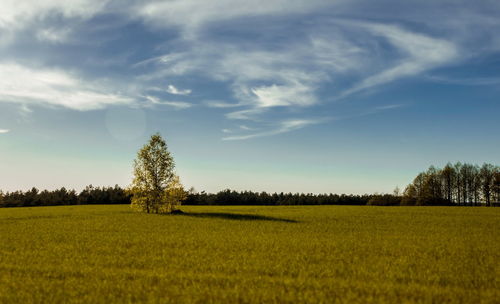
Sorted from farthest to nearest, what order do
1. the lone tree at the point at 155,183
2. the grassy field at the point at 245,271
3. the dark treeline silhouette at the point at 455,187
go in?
1. the dark treeline silhouette at the point at 455,187
2. the lone tree at the point at 155,183
3. the grassy field at the point at 245,271

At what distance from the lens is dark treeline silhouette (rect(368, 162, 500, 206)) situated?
106 metres

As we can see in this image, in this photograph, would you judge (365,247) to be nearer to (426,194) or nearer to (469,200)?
(426,194)

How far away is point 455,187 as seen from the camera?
12131 cm

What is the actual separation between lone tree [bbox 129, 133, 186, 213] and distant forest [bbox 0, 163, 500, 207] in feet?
179

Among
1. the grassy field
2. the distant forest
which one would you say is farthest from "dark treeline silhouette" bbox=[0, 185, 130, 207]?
the grassy field

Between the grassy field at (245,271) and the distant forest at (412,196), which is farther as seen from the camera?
the distant forest at (412,196)

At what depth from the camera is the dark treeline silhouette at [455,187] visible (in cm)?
10578

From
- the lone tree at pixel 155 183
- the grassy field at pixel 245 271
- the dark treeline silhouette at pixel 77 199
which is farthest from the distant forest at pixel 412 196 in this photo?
the grassy field at pixel 245 271

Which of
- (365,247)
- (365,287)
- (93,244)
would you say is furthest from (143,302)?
(365,247)

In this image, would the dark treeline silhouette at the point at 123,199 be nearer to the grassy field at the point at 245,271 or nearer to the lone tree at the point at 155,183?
the lone tree at the point at 155,183

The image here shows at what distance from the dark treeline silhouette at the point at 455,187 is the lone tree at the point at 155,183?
241ft

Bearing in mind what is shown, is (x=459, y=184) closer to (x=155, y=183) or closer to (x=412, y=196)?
(x=412, y=196)

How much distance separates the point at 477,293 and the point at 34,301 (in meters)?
12.4

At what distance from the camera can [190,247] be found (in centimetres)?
1836
